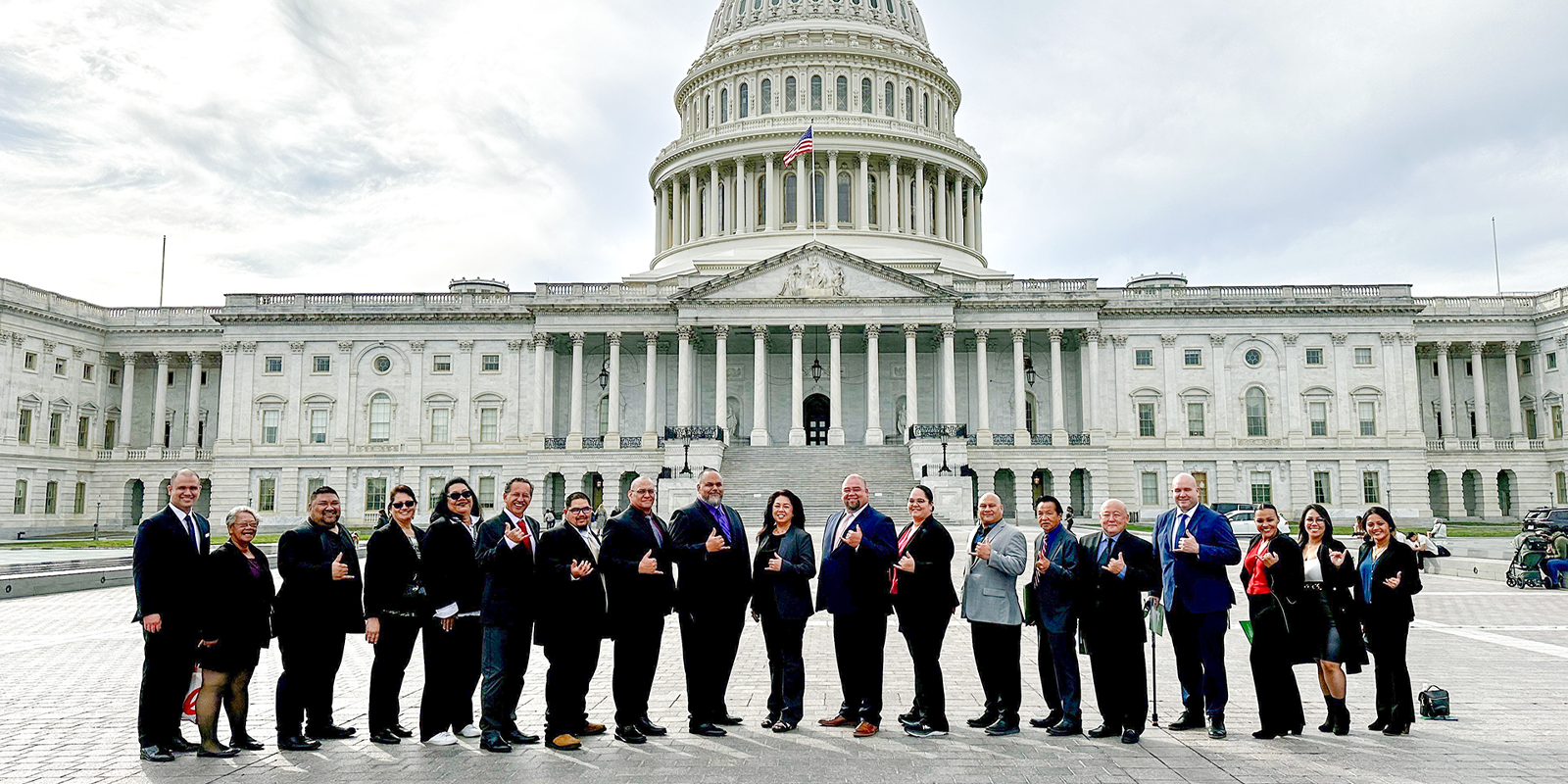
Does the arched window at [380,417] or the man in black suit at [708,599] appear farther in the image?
the arched window at [380,417]

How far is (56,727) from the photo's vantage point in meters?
Result: 9.66

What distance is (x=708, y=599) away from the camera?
31.6 feet

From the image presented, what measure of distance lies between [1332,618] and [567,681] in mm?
6699

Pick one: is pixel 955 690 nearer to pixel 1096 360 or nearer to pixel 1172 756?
pixel 1172 756

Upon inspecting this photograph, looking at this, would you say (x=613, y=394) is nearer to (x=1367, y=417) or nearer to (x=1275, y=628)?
(x=1367, y=417)

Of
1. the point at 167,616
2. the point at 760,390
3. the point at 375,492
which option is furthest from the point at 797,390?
the point at 167,616

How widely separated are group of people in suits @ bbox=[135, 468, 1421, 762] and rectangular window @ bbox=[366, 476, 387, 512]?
170 feet

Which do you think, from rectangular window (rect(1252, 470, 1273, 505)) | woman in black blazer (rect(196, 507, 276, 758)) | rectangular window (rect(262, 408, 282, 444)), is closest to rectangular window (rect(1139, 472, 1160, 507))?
rectangular window (rect(1252, 470, 1273, 505))

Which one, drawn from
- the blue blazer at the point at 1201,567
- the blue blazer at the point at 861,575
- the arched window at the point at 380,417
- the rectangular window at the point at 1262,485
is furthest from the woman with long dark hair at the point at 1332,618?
the arched window at the point at 380,417

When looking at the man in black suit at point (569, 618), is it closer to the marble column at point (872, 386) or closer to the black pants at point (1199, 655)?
the black pants at point (1199, 655)

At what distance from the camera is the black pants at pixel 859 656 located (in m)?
Result: 9.54

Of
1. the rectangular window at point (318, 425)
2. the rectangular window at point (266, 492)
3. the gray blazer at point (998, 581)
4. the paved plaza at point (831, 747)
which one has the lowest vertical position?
the paved plaza at point (831, 747)

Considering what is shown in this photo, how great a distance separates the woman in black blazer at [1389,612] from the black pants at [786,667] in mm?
5059

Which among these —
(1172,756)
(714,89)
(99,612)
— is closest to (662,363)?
(714,89)
